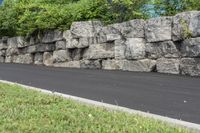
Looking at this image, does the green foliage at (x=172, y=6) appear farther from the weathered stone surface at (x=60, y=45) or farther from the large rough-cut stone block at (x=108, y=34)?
the weathered stone surface at (x=60, y=45)

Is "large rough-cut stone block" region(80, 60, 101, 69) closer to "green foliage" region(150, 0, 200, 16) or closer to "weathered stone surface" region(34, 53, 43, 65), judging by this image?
"green foliage" region(150, 0, 200, 16)

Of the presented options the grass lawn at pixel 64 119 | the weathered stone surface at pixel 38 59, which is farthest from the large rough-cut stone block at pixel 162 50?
the weathered stone surface at pixel 38 59

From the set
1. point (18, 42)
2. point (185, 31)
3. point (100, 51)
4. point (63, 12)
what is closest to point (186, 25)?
point (185, 31)

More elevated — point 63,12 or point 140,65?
point 63,12

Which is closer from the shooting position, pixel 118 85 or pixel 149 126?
pixel 149 126

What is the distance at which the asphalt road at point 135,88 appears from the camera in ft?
23.8

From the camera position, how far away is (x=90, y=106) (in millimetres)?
7199

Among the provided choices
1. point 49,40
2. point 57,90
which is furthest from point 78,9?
point 57,90

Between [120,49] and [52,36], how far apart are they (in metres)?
4.10

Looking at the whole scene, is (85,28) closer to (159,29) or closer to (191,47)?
(159,29)

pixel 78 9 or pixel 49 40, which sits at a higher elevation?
pixel 78 9

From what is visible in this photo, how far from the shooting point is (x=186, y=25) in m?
11.6

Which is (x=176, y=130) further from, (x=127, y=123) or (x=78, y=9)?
(x=78, y=9)

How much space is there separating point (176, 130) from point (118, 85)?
462cm
